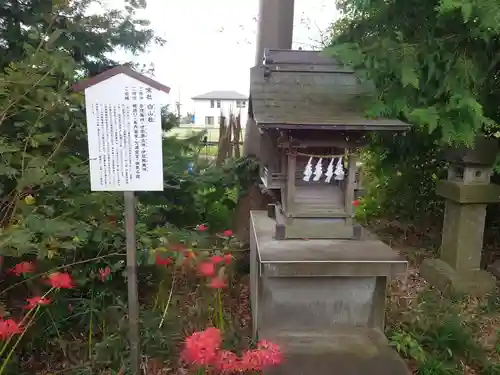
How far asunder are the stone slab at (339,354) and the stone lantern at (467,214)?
1641 millimetres

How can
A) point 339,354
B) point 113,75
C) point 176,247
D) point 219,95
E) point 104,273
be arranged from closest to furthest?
point 113,75, point 176,247, point 339,354, point 104,273, point 219,95

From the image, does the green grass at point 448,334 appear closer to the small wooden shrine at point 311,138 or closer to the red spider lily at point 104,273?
the small wooden shrine at point 311,138

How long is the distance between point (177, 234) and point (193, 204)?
4.98ft

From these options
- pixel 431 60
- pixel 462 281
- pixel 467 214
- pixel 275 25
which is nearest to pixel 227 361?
pixel 431 60

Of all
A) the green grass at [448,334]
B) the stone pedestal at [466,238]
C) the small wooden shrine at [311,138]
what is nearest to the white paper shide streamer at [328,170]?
the small wooden shrine at [311,138]

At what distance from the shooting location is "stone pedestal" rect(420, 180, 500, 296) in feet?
14.6

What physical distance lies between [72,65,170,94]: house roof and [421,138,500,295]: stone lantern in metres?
3.35

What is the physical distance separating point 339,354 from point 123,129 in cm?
228

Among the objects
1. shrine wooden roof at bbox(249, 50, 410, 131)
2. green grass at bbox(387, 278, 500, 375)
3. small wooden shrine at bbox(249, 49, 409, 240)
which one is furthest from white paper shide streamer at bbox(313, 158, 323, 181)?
green grass at bbox(387, 278, 500, 375)

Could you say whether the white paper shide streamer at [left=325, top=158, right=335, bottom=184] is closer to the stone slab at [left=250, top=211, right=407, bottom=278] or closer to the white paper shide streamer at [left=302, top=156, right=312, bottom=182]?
the white paper shide streamer at [left=302, top=156, right=312, bottom=182]

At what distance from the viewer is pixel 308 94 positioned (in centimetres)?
355

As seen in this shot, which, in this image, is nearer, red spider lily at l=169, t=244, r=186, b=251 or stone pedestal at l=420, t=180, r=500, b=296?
red spider lily at l=169, t=244, r=186, b=251

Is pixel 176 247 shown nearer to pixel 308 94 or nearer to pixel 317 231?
pixel 317 231

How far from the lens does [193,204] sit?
172 inches
